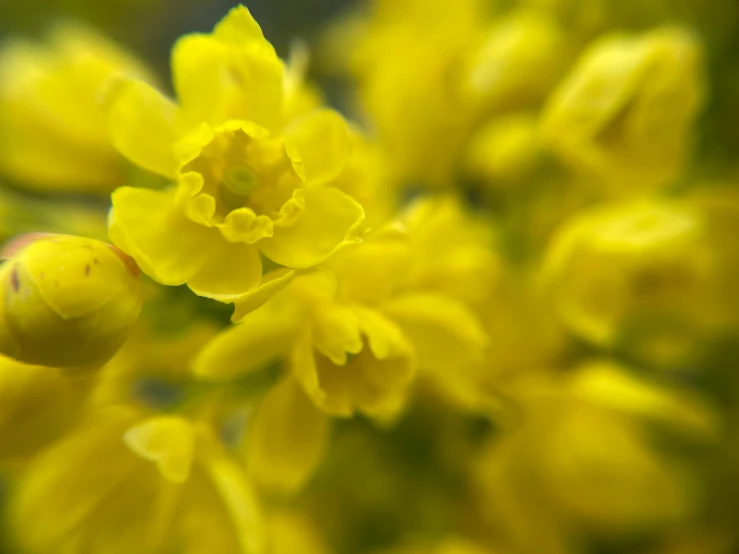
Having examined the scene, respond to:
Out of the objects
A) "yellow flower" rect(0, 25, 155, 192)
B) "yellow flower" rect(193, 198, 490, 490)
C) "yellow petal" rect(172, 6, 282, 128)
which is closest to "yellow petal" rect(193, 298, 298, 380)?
"yellow flower" rect(193, 198, 490, 490)

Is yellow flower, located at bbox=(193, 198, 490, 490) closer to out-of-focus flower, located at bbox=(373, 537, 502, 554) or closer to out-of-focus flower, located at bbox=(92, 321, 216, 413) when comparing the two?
out-of-focus flower, located at bbox=(92, 321, 216, 413)

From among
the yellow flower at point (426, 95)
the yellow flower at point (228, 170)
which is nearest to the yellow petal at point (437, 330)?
the yellow flower at point (228, 170)

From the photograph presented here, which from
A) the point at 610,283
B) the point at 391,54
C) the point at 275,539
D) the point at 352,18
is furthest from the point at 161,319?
the point at 352,18

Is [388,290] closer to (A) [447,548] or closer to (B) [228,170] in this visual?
(B) [228,170]

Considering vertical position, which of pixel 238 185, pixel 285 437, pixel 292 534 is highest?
pixel 238 185

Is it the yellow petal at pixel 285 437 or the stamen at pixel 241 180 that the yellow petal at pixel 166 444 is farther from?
the stamen at pixel 241 180

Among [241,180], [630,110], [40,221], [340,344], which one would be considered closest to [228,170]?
[241,180]
